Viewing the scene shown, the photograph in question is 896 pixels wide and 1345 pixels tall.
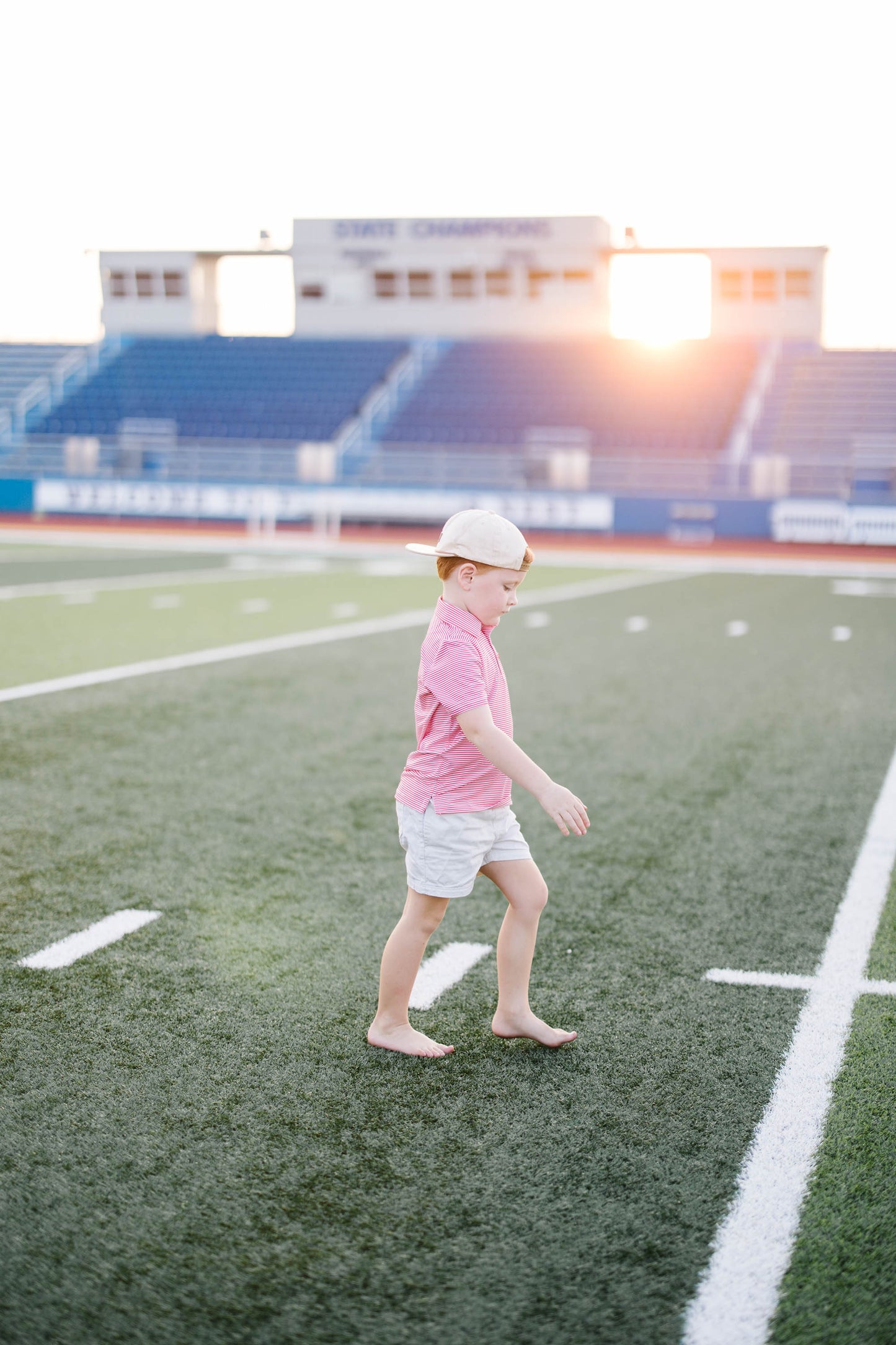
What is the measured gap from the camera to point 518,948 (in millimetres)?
3084

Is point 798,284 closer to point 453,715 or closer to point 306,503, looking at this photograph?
point 306,503

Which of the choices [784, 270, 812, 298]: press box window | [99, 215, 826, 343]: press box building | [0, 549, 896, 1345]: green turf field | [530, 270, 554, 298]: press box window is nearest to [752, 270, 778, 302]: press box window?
[99, 215, 826, 343]: press box building

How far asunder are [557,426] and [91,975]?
29.5 meters

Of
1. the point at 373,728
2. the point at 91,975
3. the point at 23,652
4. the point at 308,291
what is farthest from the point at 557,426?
the point at 91,975

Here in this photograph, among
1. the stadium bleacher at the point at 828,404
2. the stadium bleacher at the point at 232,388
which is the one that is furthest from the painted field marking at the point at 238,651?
Answer: the stadium bleacher at the point at 232,388

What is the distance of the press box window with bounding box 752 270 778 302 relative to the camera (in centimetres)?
3597

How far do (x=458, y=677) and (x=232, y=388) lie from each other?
114ft

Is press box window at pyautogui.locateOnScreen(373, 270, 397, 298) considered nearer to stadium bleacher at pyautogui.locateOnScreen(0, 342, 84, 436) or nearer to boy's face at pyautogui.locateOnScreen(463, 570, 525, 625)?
stadium bleacher at pyautogui.locateOnScreen(0, 342, 84, 436)

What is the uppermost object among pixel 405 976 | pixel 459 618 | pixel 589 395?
pixel 589 395

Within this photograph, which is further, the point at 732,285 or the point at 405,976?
the point at 732,285

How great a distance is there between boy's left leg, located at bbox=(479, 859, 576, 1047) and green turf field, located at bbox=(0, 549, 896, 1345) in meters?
0.05

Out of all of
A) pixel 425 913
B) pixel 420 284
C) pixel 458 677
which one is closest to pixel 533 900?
pixel 425 913

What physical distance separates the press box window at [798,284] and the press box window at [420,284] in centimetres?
997

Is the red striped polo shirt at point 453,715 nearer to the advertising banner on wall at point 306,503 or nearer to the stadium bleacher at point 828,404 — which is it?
the advertising banner on wall at point 306,503
